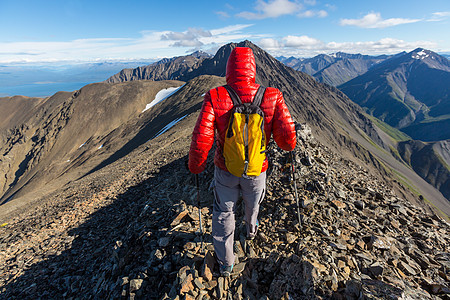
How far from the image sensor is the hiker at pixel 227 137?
3.89m

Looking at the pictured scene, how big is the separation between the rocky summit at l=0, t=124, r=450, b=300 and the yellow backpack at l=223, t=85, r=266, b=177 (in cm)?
197

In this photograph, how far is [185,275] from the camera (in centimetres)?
422

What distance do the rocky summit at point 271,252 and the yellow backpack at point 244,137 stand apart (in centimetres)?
197

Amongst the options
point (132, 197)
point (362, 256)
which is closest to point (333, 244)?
point (362, 256)

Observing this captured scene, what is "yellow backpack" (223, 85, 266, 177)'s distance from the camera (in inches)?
148

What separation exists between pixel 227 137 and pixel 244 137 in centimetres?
30

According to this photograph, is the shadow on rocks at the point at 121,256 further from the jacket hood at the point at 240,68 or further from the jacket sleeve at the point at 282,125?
A: the jacket hood at the point at 240,68

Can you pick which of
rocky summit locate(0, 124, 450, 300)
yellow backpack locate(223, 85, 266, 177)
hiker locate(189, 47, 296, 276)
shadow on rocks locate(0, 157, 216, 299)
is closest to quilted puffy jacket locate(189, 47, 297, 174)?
hiker locate(189, 47, 296, 276)

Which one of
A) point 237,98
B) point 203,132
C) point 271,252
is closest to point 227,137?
point 203,132

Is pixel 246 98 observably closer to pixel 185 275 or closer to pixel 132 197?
pixel 185 275

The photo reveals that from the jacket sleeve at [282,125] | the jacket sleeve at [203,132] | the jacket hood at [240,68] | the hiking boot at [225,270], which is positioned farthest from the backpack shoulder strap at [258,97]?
the hiking boot at [225,270]

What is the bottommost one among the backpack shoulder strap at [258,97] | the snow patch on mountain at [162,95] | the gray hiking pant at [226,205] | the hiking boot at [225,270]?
the snow patch on mountain at [162,95]

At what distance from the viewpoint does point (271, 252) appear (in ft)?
16.5

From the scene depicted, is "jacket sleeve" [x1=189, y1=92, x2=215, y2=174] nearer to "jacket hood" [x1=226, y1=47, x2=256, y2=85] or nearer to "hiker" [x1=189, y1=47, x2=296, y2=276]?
"hiker" [x1=189, y1=47, x2=296, y2=276]
